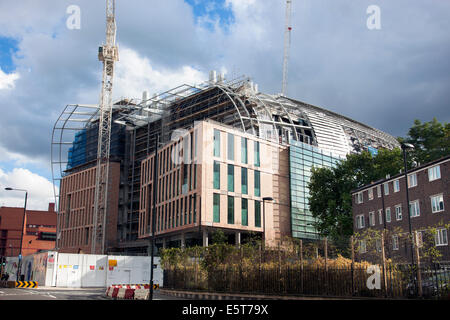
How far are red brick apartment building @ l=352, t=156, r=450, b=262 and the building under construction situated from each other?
1151 centimetres

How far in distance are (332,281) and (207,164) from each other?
35.1 metres

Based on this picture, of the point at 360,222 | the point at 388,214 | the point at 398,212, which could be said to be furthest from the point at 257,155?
the point at 398,212

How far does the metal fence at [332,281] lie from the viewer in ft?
63.1

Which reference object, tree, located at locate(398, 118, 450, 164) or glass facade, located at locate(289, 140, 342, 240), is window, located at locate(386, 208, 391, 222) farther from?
glass facade, located at locate(289, 140, 342, 240)

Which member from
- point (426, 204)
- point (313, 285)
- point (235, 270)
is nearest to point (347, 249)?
point (313, 285)

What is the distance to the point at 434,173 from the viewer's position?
3981 cm

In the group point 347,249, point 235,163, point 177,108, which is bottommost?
point 347,249

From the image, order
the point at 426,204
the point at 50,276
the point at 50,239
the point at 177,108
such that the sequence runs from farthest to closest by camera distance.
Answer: the point at 50,239 → the point at 177,108 → the point at 50,276 → the point at 426,204

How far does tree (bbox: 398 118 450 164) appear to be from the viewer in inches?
2130

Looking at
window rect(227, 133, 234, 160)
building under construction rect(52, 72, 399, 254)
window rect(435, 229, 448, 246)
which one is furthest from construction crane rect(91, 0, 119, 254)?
window rect(435, 229, 448, 246)

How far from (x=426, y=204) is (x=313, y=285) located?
21405 mm

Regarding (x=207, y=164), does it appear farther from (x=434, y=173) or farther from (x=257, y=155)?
(x=434, y=173)
